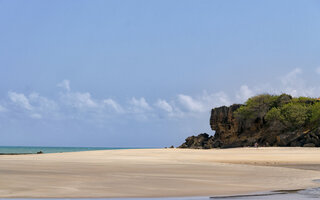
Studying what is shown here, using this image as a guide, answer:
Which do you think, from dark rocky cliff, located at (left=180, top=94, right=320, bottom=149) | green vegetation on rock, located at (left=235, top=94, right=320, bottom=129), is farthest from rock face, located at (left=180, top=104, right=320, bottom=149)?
green vegetation on rock, located at (left=235, top=94, right=320, bottom=129)

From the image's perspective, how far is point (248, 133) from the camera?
84.1 meters

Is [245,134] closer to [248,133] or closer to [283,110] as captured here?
[248,133]

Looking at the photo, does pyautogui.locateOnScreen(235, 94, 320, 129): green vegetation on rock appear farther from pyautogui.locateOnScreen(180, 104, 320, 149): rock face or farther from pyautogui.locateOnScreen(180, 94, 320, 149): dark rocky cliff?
pyautogui.locateOnScreen(180, 104, 320, 149): rock face

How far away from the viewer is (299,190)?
10.6m

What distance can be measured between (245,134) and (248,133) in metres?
0.74

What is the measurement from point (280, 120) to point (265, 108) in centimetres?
722

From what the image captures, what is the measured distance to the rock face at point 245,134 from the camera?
66.5 m

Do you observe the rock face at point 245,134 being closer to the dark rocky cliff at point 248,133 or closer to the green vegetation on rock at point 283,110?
the dark rocky cliff at point 248,133

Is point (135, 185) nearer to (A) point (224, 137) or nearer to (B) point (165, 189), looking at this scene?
(B) point (165, 189)

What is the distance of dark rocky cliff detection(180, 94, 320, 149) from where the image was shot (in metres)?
66.8

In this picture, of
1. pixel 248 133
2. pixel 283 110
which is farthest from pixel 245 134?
pixel 283 110

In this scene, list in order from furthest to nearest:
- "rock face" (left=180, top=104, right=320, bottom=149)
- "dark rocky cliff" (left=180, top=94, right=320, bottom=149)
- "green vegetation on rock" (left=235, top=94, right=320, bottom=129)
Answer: "green vegetation on rock" (left=235, top=94, right=320, bottom=129)
"dark rocky cliff" (left=180, top=94, right=320, bottom=149)
"rock face" (left=180, top=104, right=320, bottom=149)

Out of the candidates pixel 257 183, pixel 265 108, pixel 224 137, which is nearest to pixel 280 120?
pixel 265 108

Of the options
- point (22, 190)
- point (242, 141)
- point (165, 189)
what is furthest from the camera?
point (242, 141)
